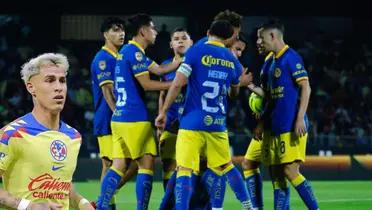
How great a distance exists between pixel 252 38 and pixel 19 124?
17431mm

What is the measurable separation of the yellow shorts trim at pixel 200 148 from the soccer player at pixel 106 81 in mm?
1309

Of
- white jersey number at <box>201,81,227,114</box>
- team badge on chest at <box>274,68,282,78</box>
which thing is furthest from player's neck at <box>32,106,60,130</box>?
team badge on chest at <box>274,68,282,78</box>

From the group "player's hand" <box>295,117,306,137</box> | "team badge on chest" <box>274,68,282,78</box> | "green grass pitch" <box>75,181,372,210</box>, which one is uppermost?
"team badge on chest" <box>274,68,282,78</box>

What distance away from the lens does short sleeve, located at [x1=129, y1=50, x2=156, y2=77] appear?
8344mm

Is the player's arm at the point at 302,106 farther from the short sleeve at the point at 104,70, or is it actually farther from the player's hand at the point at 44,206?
the player's hand at the point at 44,206

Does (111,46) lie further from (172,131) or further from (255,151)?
(255,151)

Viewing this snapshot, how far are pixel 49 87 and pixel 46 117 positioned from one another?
20cm

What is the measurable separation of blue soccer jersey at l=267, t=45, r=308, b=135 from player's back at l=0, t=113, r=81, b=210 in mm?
4043

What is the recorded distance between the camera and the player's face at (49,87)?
4.55 metres

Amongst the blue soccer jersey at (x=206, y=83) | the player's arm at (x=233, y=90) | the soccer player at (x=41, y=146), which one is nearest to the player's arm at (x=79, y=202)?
the soccer player at (x=41, y=146)

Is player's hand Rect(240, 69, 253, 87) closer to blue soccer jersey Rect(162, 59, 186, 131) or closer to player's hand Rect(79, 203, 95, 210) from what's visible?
blue soccer jersey Rect(162, 59, 186, 131)

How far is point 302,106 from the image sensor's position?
8305 millimetres

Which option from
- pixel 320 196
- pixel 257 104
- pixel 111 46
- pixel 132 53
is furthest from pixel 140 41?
pixel 320 196

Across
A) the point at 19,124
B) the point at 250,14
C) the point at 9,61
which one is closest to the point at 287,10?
the point at 250,14
